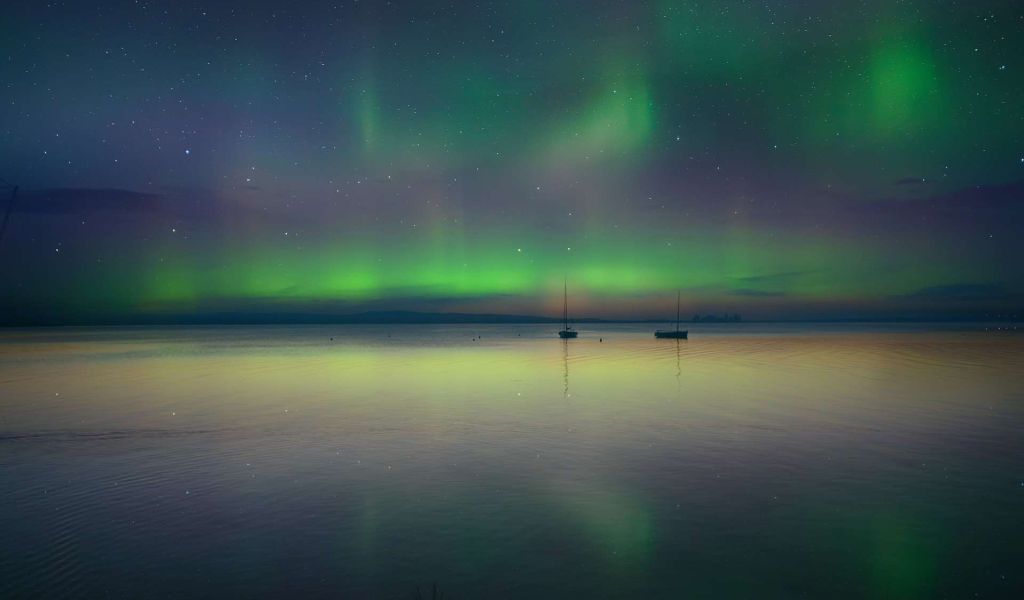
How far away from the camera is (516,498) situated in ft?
56.7

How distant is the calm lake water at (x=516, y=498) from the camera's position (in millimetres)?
12039

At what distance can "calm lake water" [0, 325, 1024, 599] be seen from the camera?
1204cm

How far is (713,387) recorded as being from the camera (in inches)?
1784

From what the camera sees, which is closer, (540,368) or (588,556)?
(588,556)

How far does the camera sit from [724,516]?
1559cm

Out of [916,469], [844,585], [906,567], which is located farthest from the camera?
[916,469]

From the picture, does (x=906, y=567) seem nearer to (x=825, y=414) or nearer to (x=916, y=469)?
(x=916, y=469)

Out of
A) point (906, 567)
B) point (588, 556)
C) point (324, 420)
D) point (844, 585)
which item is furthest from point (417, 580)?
point (324, 420)

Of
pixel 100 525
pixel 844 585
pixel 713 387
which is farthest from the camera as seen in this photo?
pixel 713 387

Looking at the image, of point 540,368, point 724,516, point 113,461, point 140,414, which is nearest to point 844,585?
point 724,516

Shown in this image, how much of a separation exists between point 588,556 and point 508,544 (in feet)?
5.66

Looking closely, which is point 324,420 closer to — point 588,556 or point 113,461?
point 113,461

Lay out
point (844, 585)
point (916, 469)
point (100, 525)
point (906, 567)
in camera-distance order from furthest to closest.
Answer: point (916, 469) → point (100, 525) → point (906, 567) → point (844, 585)

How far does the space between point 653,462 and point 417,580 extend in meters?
11.8
